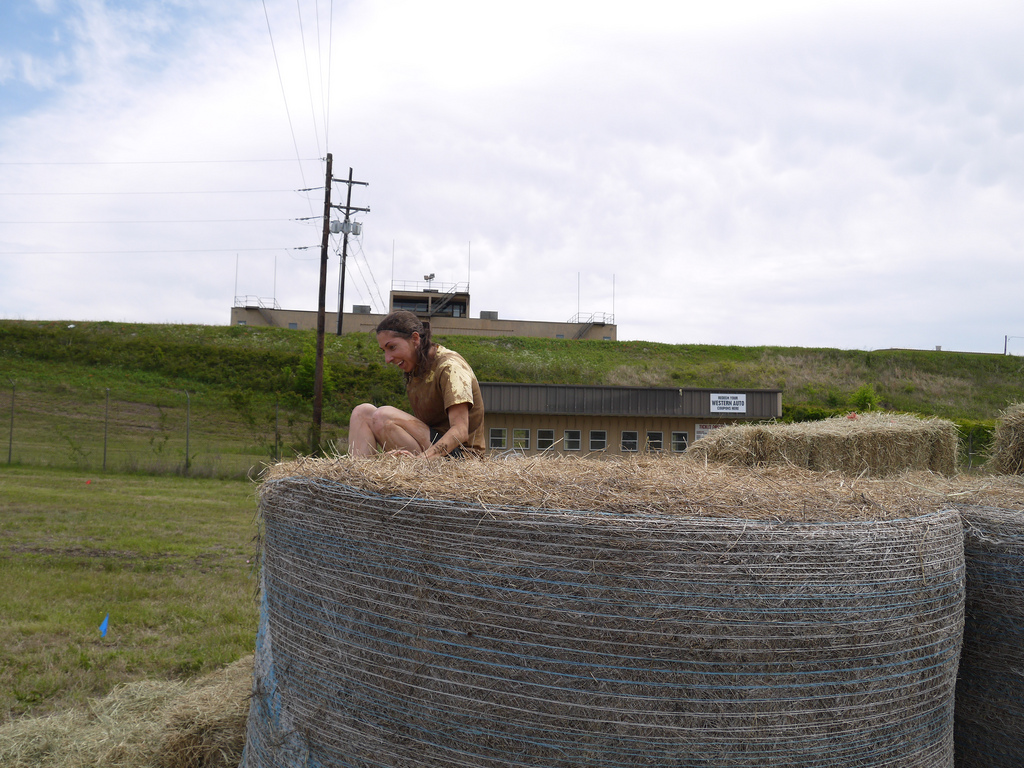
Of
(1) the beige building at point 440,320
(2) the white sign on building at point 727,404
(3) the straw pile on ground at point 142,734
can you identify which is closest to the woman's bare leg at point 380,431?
(3) the straw pile on ground at point 142,734

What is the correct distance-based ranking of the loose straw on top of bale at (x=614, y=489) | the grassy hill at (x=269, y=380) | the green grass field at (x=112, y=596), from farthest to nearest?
the grassy hill at (x=269, y=380) → the green grass field at (x=112, y=596) → the loose straw on top of bale at (x=614, y=489)

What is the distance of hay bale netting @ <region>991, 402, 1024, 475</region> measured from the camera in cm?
601

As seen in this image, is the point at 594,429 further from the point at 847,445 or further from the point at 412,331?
the point at 412,331

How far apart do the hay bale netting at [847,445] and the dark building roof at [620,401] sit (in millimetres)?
8403

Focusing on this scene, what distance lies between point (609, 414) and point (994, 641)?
60.1 ft

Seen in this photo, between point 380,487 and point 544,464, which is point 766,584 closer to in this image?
point 544,464

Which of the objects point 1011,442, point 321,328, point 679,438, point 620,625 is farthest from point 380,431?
point 679,438

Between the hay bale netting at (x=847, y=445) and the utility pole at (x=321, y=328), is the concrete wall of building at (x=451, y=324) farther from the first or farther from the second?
the hay bale netting at (x=847, y=445)

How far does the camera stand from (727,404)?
21656 millimetres

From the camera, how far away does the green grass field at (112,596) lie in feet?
15.5

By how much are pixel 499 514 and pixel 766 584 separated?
0.87 metres

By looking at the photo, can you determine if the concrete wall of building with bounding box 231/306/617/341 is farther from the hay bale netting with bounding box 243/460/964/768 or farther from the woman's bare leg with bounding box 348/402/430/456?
the hay bale netting with bounding box 243/460/964/768

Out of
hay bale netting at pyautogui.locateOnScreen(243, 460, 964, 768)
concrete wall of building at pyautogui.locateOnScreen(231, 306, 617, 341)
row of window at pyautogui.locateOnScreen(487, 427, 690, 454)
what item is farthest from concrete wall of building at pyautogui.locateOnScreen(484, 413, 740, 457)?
concrete wall of building at pyautogui.locateOnScreen(231, 306, 617, 341)

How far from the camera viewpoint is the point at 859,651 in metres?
2.23
